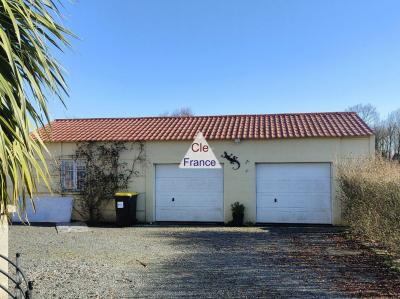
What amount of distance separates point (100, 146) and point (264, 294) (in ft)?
39.9

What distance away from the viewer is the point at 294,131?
1677 cm

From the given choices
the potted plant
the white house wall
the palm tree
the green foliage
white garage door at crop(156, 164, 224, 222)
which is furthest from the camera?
the green foliage

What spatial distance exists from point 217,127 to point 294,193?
13.4ft

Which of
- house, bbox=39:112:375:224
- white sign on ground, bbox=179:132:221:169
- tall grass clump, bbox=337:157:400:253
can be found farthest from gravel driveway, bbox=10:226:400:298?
white sign on ground, bbox=179:132:221:169

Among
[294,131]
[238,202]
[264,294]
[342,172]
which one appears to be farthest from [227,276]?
[294,131]

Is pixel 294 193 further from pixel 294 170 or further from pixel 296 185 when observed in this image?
pixel 294 170

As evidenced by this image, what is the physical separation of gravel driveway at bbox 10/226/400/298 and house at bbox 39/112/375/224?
7.30 feet

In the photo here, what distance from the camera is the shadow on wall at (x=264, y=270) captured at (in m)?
6.82

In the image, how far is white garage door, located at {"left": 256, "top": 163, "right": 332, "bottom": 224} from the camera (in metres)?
16.1

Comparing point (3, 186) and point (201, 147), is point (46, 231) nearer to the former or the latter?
point (201, 147)

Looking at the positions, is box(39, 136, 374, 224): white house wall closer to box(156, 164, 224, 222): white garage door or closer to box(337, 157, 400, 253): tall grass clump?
box(156, 164, 224, 222): white garage door

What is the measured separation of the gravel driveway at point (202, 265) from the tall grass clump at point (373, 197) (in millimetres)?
547

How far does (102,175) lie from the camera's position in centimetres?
1747

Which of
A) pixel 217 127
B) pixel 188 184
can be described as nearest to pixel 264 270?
pixel 188 184
